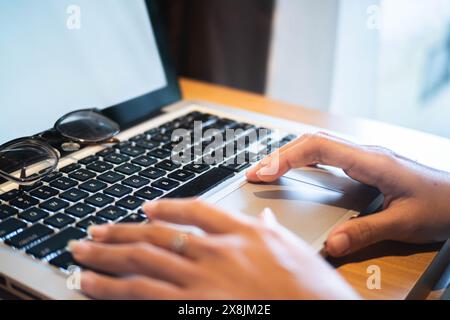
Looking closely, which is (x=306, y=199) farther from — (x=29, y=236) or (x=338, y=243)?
(x=29, y=236)

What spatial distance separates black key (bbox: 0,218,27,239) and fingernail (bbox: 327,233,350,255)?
327 mm

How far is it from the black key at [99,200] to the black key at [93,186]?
0.05 ft

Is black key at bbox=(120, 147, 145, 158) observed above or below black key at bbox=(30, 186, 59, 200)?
below

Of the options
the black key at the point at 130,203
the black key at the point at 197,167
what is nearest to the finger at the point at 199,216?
the black key at the point at 130,203

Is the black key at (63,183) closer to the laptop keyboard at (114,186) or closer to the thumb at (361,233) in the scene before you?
the laptop keyboard at (114,186)

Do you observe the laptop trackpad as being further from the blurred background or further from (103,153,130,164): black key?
the blurred background

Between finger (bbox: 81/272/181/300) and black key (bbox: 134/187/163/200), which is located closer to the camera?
finger (bbox: 81/272/181/300)

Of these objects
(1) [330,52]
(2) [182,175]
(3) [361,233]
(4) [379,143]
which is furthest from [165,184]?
(1) [330,52]

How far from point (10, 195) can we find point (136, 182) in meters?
0.15

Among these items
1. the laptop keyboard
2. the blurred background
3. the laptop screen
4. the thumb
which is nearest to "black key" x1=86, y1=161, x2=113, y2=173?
the laptop keyboard

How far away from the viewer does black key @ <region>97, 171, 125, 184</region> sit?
25.8 inches

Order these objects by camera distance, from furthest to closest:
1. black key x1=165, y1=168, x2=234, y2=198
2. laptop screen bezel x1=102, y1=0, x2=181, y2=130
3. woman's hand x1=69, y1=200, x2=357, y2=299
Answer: laptop screen bezel x1=102, y1=0, x2=181, y2=130, black key x1=165, y1=168, x2=234, y2=198, woman's hand x1=69, y1=200, x2=357, y2=299
